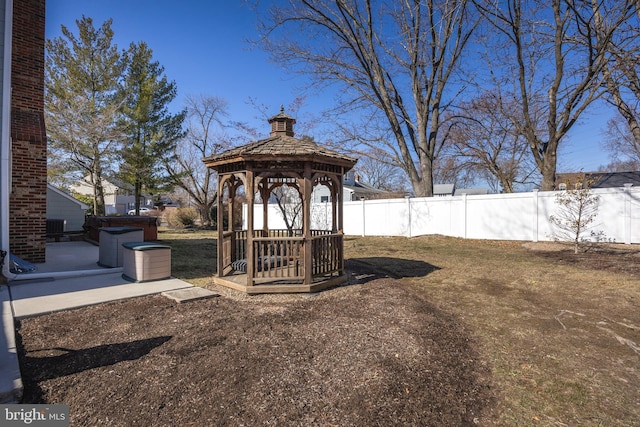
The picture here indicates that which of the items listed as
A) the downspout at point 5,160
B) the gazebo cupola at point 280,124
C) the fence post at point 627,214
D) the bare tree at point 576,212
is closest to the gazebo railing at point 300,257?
the gazebo cupola at point 280,124

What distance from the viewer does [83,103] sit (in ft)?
53.9

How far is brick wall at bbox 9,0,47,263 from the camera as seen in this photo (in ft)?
24.4

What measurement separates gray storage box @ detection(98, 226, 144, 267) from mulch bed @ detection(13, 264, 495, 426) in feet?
9.50

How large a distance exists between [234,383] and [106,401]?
962 millimetres

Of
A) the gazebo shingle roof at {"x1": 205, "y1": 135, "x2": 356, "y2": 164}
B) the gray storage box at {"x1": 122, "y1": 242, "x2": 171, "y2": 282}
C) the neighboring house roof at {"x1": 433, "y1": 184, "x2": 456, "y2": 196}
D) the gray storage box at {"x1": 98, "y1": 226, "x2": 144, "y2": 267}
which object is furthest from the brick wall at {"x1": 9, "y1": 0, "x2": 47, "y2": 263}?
the neighboring house roof at {"x1": 433, "y1": 184, "x2": 456, "y2": 196}

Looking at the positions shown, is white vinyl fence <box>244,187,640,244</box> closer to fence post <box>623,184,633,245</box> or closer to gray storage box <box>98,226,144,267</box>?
fence post <box>623,184,633,245</box>

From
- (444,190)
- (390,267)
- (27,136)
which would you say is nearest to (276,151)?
(390,267)

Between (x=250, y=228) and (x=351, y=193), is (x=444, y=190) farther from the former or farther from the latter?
(x=250, y=228)

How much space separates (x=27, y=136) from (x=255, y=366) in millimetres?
8293

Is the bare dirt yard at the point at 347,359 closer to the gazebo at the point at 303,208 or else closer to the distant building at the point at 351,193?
the gazebo at the point at 303,208

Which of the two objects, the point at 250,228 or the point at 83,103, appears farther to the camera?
the point at 83,103

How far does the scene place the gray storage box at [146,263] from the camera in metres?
6.25

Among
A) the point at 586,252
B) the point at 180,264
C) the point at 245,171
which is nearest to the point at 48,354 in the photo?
the point at 245,171

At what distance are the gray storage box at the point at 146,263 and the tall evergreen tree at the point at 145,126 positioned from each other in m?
15.0
